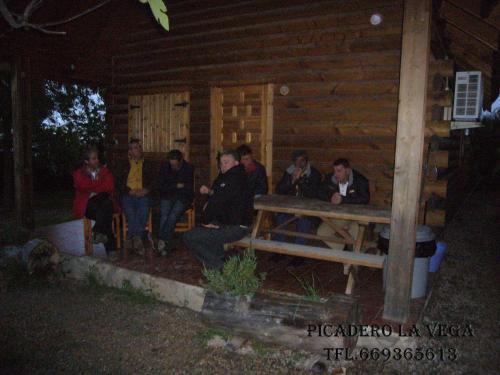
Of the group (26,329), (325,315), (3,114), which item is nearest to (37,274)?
(26,329)

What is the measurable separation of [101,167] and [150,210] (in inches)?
36.5

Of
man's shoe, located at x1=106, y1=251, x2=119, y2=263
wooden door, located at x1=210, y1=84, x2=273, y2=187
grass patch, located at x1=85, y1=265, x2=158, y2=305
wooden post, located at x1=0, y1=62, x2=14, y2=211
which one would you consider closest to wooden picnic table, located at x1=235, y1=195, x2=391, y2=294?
grass patch, located at x1=85, y1=265, x2=158, y2=305

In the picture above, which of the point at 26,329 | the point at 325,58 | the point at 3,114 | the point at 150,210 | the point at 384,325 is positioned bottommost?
the point at 26,329

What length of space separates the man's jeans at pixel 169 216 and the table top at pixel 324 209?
1206mm

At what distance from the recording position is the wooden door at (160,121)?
25.5ft

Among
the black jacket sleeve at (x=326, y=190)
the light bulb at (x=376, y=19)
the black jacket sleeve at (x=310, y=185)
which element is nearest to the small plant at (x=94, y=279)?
the black jacket sleeve at (x=310, y=185)

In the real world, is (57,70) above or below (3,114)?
above

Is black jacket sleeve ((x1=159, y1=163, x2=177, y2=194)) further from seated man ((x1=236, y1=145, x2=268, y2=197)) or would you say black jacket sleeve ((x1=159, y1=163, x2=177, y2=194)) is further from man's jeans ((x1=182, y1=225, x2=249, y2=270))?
man's jeans ((x1=182, y1=225, x2=249, y2=270))

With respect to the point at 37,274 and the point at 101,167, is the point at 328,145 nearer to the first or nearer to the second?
the point at 101,167

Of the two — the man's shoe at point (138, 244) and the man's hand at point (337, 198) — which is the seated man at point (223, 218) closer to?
the man's hand at point (337, 198)

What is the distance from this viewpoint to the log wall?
19.2 ft

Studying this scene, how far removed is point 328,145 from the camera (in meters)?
6.36

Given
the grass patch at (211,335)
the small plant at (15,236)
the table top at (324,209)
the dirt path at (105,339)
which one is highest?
the table top at (324,209)

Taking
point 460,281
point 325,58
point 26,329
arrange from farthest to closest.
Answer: point 325,58 < point 460,281 < point 26,329
